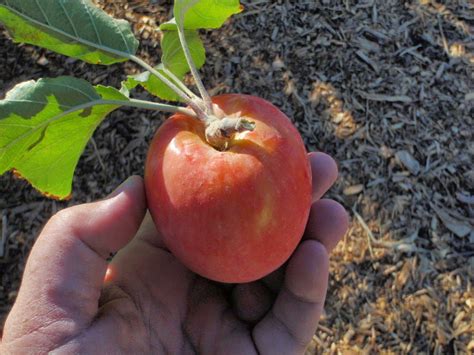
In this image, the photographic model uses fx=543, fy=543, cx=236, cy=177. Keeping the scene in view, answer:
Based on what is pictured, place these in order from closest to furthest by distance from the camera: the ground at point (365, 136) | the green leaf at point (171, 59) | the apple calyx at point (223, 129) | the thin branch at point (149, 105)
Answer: the apple calyx at point (223, 129) < the thin branch at point (149, 105) < the green leaf at point (171, 59) < the ground at point (365, 136)

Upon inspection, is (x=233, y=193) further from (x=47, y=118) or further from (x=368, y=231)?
(x=368, y=231)

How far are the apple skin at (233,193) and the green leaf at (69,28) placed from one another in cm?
33

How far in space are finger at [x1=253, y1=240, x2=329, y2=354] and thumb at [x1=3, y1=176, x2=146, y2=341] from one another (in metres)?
0.50

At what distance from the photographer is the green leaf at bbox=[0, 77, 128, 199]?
1294 millimetres

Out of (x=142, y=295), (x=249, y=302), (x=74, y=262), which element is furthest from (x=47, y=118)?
(x=249, y=302)

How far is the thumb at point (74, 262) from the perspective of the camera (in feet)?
4.42

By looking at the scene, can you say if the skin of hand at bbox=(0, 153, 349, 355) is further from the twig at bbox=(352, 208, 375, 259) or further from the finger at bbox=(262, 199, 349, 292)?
the twig at bbox=(352, 208, 375, 259)

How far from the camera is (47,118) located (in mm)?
1318

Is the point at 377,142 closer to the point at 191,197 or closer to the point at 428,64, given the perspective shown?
the point at 428,64

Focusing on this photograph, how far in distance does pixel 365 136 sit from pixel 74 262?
1.57 meters

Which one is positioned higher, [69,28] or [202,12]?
[69,28]

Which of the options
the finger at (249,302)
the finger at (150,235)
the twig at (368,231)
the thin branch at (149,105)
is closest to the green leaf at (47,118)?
the thin branch at (149,105)

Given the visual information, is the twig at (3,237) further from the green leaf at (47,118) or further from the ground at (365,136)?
the green leaf at (47,118)

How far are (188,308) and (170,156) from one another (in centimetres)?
60
